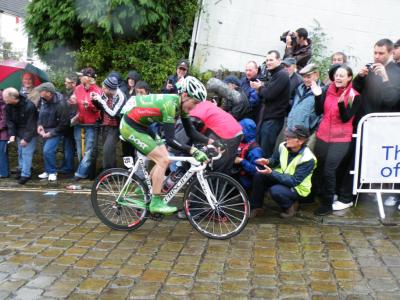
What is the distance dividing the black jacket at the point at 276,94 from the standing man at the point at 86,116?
3.11 meters

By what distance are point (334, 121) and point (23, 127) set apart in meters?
5.50

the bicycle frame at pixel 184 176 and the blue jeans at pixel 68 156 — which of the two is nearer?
the bicycle frame at pixel 184 176

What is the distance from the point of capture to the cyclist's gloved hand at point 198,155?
18.9ft

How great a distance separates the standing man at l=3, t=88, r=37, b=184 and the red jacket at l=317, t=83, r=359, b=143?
5223 millimetres

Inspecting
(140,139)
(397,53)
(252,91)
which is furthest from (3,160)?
(397,53)

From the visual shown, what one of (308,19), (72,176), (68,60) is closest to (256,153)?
(72,176)

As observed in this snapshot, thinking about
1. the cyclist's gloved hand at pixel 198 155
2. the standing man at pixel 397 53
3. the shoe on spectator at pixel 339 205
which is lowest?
the shoe on spectator at pixel 339 205

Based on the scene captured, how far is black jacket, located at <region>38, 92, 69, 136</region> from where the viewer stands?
878 centimetres

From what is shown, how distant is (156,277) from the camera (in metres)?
4.80

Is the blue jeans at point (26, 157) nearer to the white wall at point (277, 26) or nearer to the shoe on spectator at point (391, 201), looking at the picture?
the white wall at point (277, 26)

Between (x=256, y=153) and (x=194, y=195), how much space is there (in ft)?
4.04

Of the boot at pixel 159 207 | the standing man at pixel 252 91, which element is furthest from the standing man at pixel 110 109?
the boot at pixel 159 207

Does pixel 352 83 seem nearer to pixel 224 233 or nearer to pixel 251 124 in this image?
pixel 251 124

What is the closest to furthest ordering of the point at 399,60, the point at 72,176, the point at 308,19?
the point at 399,60 → the point at 72,176 → the point at 308,19
